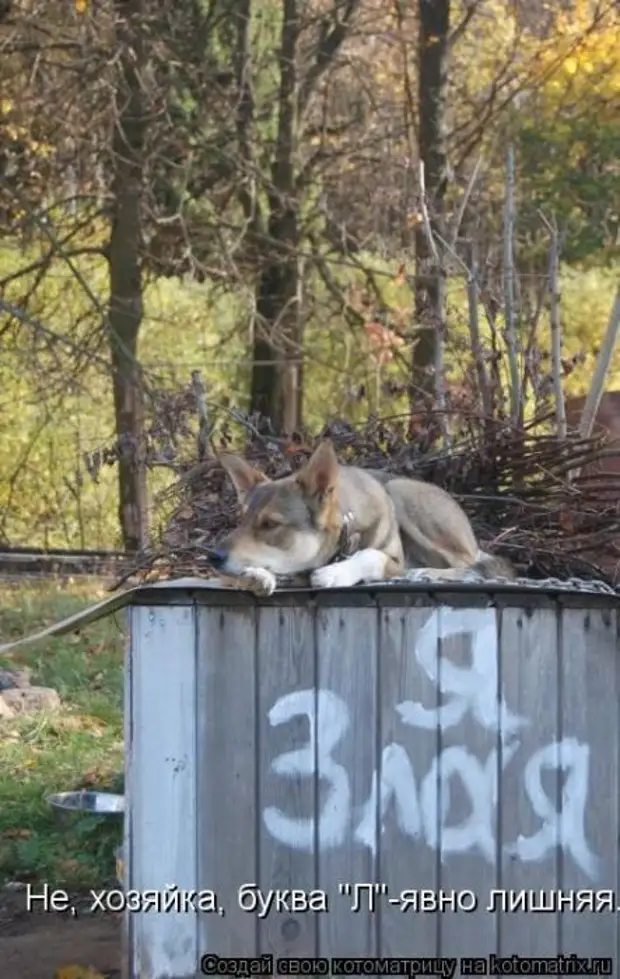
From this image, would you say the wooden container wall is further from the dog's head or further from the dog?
the dog's head

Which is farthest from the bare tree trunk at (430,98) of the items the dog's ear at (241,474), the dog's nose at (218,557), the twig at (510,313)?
the dog's nose at (218,557)

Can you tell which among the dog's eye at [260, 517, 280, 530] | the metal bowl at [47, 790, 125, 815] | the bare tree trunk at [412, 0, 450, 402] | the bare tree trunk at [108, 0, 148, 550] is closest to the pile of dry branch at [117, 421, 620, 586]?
the dog's eye at [260, 517, 280, 530]

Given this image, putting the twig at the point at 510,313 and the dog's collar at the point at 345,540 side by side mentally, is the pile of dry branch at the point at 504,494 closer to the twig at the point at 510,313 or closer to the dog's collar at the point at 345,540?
the twig at the point at 510,313

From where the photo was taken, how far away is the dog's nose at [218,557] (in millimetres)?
4961

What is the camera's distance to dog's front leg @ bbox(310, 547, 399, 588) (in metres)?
5.13

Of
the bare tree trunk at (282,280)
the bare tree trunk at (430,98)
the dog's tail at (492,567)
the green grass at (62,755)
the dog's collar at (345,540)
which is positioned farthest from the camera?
the bare tree trunk at (282,280)

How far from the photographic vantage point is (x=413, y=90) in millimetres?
19062

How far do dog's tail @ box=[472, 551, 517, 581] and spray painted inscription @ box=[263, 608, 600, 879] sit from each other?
1.11 m

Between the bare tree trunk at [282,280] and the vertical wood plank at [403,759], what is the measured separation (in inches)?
438

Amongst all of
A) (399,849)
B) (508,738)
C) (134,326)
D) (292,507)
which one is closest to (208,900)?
(399,849)

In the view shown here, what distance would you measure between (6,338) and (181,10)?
3.75 metres

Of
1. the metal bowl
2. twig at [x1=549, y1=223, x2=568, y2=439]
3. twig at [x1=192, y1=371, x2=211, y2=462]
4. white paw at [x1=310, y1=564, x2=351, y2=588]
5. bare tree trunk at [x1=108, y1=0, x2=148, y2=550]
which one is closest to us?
white paw at [x1=310, y1=564, x2=351, y2=588]

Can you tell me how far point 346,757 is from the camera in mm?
4766

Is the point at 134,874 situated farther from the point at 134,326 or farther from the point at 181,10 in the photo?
the point at 181,10
